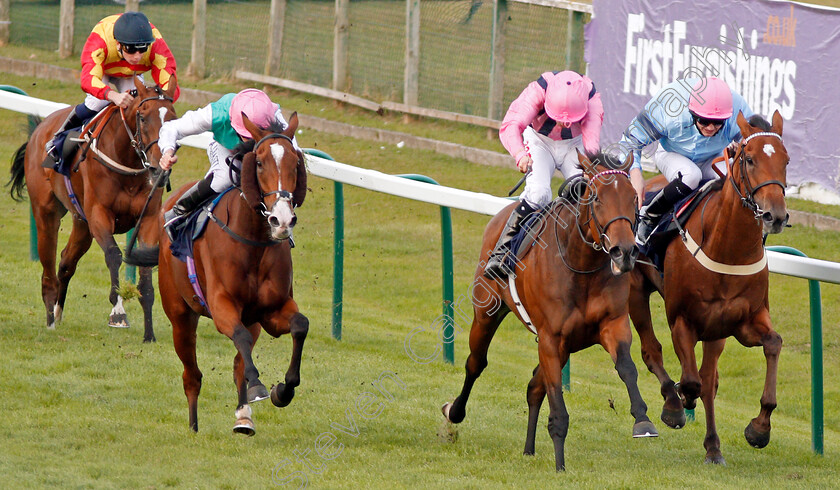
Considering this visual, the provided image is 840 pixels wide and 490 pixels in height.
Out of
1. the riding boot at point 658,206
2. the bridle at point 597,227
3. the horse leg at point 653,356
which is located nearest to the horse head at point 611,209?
the bridle at point 597,227

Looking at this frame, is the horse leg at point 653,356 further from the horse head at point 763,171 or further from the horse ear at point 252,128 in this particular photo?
the horse ear at point 252,128

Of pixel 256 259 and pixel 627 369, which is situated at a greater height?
pixel 256 259

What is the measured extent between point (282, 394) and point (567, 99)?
2190mm

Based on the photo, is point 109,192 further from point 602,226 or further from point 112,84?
point 602,226

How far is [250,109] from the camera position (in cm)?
623

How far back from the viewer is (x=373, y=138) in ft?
49.5

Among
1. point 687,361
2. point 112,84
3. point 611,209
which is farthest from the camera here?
point 112,84

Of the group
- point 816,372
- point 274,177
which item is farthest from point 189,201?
point 816,372

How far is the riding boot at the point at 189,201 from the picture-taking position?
261 inches

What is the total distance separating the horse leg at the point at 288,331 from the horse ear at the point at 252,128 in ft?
2.95

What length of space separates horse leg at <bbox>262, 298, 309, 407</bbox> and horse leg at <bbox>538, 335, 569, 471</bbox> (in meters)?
1.24

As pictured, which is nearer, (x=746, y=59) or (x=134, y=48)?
(x=134, y=48)

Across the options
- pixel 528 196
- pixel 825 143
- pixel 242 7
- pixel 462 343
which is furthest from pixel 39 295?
pixel 242 7

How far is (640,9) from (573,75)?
692 centimetres
